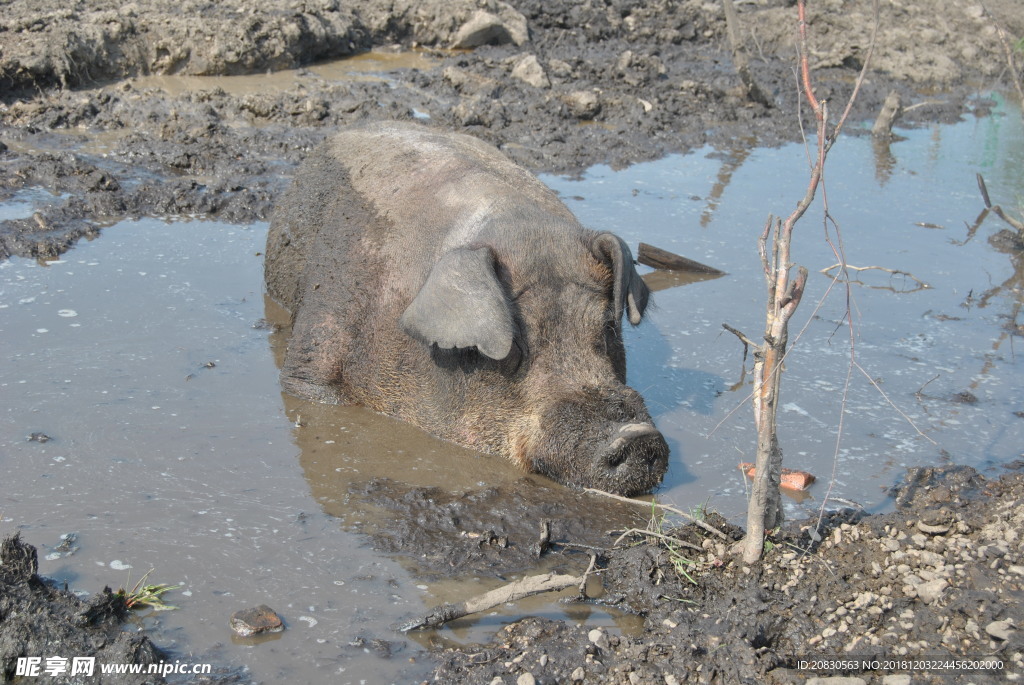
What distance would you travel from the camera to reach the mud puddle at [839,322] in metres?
5.48

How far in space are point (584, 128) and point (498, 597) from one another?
28.4 ft

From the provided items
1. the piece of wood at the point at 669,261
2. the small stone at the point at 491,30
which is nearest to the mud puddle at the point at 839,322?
the piece of wood at the point at 669,261

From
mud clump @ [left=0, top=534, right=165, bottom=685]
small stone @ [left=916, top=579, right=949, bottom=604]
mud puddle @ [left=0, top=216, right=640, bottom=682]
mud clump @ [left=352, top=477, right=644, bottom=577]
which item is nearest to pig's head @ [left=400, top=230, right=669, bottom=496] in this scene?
mud clump @ [left=352, top=477, right=644, bottom=577]

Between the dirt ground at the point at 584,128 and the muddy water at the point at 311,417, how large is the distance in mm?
339

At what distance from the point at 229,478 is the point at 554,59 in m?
10.3

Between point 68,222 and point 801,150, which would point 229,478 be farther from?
point 801,150

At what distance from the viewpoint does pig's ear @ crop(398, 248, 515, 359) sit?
4703mm

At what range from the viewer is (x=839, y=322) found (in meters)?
5.19

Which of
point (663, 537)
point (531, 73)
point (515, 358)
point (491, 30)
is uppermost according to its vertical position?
point (515, 358)

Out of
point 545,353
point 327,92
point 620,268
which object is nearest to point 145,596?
point 545,353

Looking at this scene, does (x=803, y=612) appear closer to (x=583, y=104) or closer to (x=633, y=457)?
(x=633, y=457)

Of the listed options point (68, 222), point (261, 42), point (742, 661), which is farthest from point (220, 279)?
point (261, 42)

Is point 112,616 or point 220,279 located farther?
point 220,279

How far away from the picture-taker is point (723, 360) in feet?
21.7
